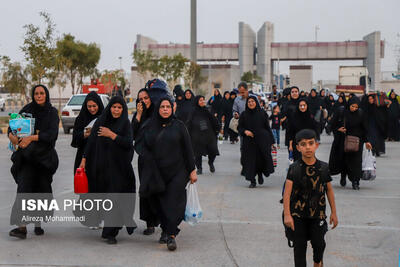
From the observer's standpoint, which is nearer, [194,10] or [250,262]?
[250,262]

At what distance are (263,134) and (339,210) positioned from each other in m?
2.58

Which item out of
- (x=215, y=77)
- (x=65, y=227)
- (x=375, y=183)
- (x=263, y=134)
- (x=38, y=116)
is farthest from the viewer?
(x=215, y=77)

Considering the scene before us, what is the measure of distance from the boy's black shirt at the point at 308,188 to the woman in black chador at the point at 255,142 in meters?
6.28

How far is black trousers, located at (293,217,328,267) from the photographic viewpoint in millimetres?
5371

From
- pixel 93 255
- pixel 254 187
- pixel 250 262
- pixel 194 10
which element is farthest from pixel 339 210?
pixel 194 10

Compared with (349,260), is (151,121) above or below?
above

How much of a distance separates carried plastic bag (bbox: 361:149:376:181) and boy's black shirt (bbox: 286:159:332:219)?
6.60 metres

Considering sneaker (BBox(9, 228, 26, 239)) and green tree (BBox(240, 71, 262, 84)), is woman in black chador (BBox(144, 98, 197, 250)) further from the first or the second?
green tree (BBox(240, 71, 262, 84))

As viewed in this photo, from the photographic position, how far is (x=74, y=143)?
7.84 meters

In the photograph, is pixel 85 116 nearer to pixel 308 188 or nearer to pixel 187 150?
pixel 187 150

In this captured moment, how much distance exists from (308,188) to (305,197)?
0.07 m

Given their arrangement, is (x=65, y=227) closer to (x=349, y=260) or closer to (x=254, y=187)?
(x=349, y=260)

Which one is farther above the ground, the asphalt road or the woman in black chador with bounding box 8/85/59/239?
the woman in black chador with bounding box 8/85/59/239

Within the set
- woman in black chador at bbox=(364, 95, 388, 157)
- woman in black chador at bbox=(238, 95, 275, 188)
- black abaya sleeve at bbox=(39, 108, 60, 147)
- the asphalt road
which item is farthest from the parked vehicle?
black abaya sleeve at bbox=(39, 108, 60, 147)
